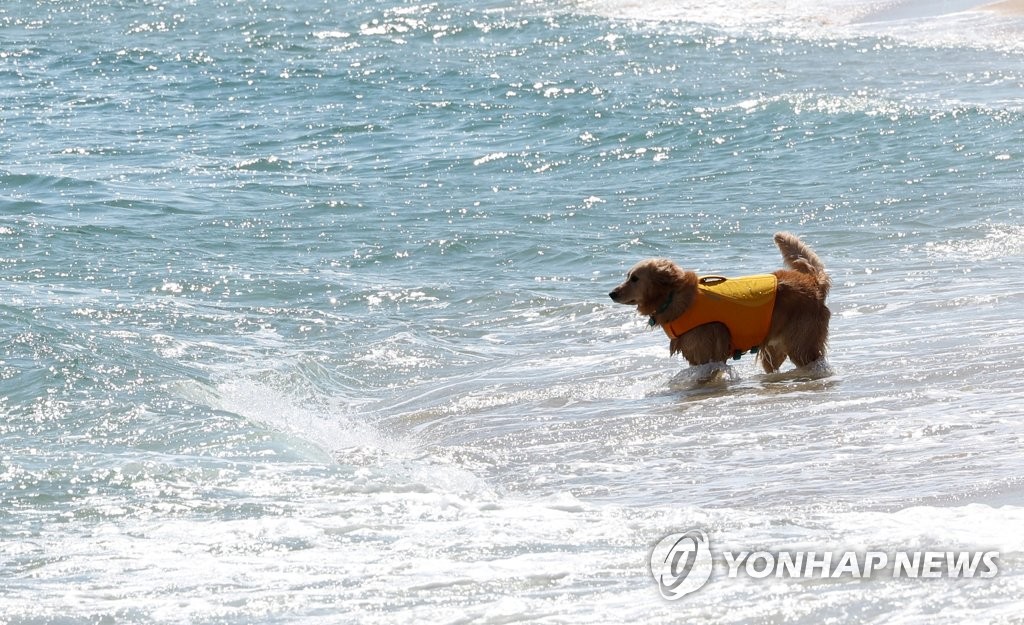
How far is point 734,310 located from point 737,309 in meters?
0.02

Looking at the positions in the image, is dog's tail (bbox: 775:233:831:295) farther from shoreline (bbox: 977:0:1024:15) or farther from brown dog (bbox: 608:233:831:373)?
shoreline (bbox: 977:0:1024:15)

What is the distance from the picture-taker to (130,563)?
6.01m

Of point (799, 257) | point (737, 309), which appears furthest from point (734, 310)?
point (799, 257)

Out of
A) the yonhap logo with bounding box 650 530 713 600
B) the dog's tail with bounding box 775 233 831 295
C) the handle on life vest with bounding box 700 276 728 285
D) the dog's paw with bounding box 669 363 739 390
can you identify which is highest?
the dog's tail with bounding box 775 233 831 295

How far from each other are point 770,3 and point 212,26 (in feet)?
40.7

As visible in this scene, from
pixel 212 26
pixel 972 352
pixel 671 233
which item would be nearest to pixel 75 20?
pixel 212 26

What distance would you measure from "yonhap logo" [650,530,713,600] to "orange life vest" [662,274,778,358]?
11.0ft

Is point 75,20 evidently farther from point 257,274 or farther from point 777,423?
point 777,423

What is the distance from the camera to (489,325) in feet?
38.3

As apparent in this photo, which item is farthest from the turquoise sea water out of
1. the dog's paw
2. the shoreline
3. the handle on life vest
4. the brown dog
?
the handle on life vest

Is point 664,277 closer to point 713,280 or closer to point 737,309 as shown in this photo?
point 713,280
